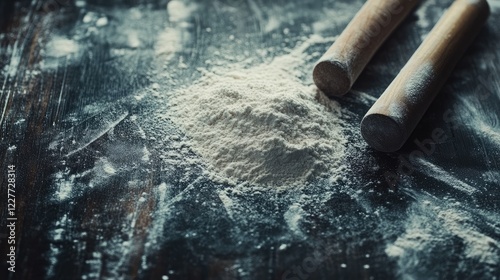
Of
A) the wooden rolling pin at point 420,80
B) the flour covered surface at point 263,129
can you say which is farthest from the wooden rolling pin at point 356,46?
the wooden rolling pin at point 420,80

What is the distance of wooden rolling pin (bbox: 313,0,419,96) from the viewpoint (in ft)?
6.88

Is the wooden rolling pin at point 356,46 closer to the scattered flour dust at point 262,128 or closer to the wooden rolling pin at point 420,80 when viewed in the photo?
the scattered flour dust at point 262,128

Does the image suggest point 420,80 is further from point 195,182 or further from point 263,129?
point 195,182

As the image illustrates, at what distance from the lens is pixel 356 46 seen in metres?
2.16

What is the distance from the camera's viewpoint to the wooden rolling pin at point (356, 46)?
210 centimetres

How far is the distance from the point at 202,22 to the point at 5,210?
1247 mm

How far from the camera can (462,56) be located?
94.0 inches

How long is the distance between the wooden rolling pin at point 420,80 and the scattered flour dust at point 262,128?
161mm

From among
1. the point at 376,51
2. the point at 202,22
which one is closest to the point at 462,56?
the point at 376,51

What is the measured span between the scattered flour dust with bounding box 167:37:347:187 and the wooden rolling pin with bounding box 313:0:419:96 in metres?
0.07

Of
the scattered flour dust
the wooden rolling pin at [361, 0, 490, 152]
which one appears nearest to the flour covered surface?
the scattered flour dust

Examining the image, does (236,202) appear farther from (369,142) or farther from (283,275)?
(369,142)

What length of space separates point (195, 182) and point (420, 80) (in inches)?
33.8

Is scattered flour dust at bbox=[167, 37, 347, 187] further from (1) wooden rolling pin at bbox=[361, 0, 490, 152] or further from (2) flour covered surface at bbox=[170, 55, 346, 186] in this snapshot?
(1) wooden rolling pin at bbox=[361, 0, 490, 152]
